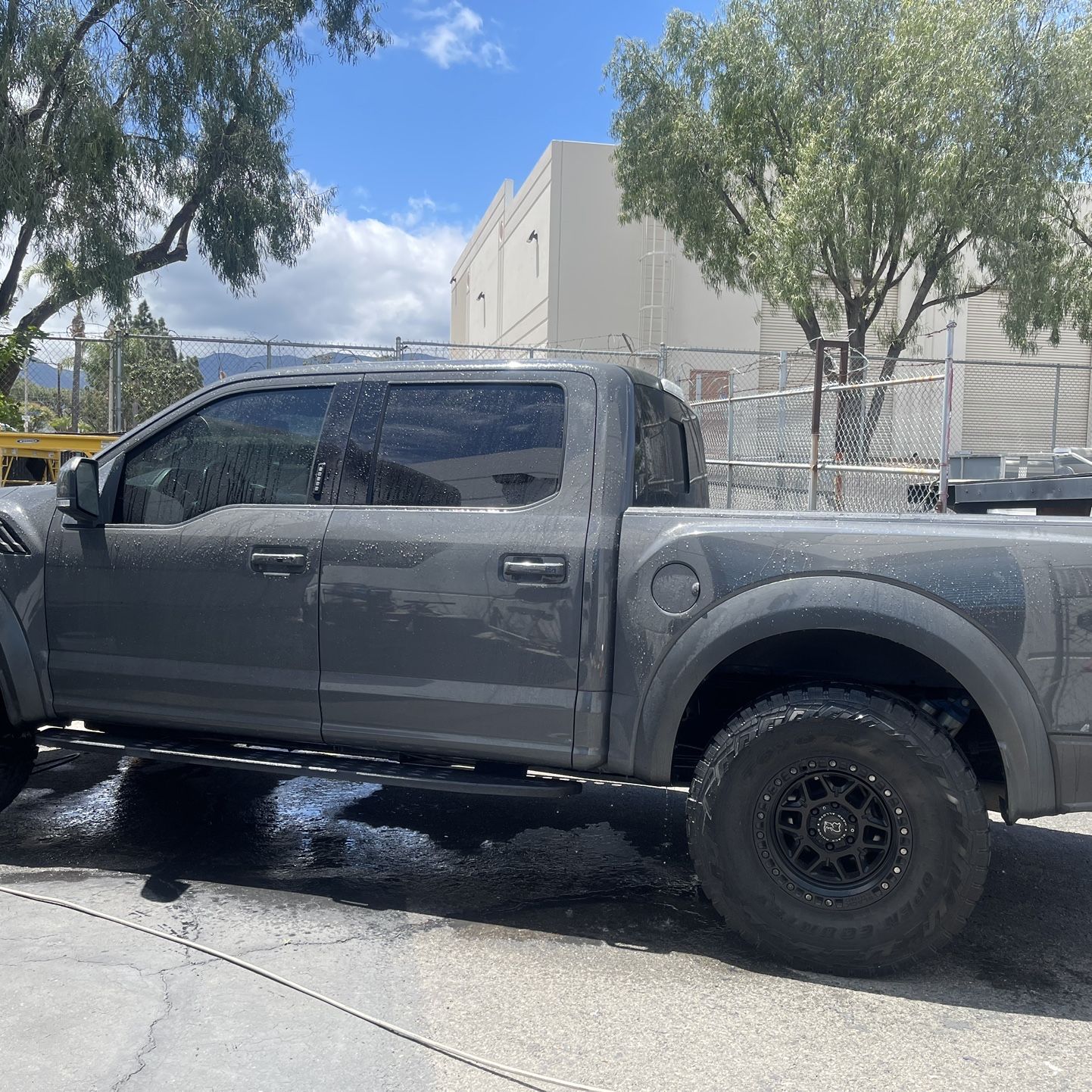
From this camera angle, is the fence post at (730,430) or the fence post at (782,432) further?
the fence post at (730,430)

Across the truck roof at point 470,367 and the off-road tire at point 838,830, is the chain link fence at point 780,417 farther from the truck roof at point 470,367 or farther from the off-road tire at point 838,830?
the off-road tire at point 838,830

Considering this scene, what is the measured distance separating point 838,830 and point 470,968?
1.26 meters

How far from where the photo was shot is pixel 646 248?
3216cm

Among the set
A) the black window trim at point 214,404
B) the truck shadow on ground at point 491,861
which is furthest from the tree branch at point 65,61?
the black window trim at point 214,404

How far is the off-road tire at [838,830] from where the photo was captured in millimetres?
3338

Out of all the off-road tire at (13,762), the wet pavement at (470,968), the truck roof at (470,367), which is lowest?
the wet pavement at (470,968)

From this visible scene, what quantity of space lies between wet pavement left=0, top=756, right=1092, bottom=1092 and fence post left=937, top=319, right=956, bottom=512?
3.04 meters

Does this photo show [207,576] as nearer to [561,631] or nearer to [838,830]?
[561,631]

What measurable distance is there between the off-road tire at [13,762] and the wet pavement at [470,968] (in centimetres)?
21

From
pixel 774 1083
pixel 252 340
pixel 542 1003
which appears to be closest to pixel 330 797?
pixel 542 1003

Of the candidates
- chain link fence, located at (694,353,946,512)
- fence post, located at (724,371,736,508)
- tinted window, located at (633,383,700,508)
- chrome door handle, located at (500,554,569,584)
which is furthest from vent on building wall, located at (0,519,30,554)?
fence post, located at (724,371,736,508)

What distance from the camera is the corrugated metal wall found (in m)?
27.2

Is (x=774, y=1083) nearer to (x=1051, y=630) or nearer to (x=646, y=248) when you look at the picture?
(x=1051, y=630)

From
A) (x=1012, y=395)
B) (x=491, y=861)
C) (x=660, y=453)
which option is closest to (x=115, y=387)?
(x=491, y=861)
